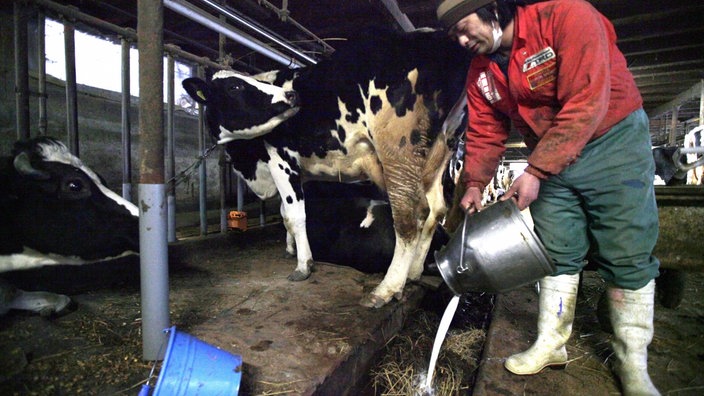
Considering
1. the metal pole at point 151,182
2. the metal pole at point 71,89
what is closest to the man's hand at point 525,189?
the metal pole at point 151,182

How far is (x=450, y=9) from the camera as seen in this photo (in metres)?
1.59

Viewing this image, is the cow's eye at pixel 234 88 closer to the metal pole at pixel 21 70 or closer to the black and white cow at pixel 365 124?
the black and white cow at pixel 365 124

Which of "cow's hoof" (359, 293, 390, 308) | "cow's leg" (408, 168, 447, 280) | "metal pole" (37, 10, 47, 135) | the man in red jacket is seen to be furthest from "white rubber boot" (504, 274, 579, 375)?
"metal pole" (37, 10, 47, 135)

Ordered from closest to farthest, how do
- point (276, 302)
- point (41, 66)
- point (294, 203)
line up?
point (276, 302) < point (41, 66) < point (294, 203)

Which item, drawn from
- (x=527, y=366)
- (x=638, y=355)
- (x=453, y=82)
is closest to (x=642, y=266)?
(x=638, y=355)

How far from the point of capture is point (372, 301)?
260 cm

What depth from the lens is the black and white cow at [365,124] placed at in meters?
2.85

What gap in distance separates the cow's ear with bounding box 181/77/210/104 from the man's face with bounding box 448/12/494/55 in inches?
98.7

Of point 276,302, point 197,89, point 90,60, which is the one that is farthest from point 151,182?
point 90,60

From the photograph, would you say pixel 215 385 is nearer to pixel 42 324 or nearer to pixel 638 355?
pixel 42 324

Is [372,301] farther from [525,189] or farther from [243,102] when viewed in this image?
[243,102]

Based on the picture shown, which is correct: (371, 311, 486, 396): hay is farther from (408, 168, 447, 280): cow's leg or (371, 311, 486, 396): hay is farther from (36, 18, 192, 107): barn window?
(36, 18, 192, 107): barn window

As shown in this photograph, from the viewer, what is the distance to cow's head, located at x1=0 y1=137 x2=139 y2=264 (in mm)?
2244

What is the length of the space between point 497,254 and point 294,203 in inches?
89.5
